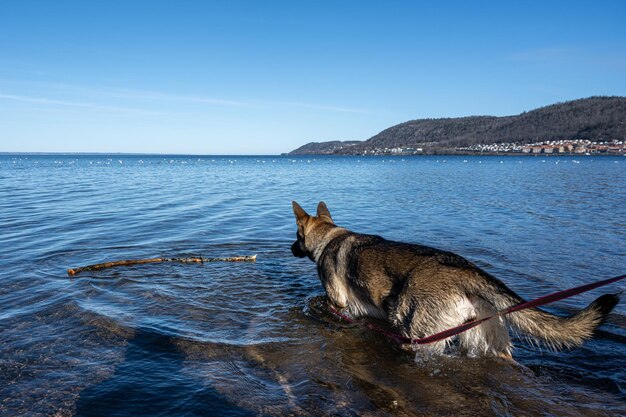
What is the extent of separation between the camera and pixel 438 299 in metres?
4.97

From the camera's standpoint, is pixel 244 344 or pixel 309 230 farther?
pixel 309 230

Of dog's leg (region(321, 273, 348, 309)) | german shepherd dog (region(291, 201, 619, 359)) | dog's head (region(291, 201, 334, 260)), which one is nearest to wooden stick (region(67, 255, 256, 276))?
dog's head (region(291, 201, 334, 260))

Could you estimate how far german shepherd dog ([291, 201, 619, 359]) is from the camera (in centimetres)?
418

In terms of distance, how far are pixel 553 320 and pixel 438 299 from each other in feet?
4.19

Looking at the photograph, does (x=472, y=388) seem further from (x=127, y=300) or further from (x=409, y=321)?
(x=127, y=300)

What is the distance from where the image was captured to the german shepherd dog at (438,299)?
4.18 m

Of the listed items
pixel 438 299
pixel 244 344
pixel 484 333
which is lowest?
pixel 244 344

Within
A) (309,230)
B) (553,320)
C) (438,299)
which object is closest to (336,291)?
(309,230)

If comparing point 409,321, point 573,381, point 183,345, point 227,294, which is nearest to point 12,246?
point 227,294

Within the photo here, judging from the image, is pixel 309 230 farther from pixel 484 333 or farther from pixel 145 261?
pixel 145 261

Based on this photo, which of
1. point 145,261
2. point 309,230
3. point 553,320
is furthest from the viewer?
point 145,261

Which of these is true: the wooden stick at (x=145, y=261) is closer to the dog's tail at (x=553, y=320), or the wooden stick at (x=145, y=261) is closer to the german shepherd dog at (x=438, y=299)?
the german shepherd dog at (x=438, y=299)

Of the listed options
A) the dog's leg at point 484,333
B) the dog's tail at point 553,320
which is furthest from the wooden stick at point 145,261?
the dog's tail at point 553,320

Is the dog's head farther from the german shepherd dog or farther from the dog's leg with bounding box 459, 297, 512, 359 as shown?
the dog's leg with bounding box 459, 297, 512, 359
